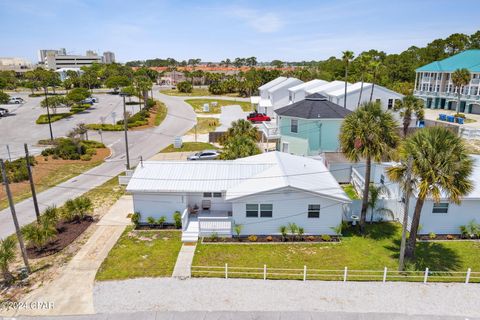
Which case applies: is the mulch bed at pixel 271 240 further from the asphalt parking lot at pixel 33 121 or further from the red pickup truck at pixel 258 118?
the red pickup truck at pixel 258 118

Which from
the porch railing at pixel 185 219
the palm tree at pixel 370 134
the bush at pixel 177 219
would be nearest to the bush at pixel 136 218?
the bush at pixel 177 219

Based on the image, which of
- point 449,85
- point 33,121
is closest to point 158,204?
point 33,121

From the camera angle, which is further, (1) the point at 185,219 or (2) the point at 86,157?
(2) the point at 86,157

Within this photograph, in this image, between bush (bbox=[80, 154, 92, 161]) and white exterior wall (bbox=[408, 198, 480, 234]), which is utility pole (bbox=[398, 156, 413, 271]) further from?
bush (bbox=[80, 154, 92, 161])

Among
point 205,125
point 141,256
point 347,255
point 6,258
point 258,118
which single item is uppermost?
point 258,118

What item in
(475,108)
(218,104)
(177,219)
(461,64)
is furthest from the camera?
(218,104)

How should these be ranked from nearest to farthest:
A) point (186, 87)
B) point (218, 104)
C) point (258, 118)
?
point (258, 118) < point (218, 104) < point (186, 87)

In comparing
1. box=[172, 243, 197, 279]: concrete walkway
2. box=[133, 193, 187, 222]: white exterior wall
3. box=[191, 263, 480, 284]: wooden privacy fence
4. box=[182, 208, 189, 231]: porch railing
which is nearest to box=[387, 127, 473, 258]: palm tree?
box=[191, 263, 480, 284]: wooden privacy fence

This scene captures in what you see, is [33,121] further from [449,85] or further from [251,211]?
[449,85]
